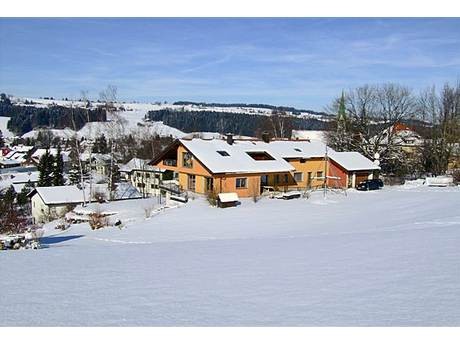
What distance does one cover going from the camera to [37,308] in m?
5.37

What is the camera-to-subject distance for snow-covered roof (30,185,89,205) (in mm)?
34453

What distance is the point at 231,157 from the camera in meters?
26.2

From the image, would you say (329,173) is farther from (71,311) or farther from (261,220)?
(71,311)

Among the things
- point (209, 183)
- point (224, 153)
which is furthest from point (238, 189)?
point (224, 153)

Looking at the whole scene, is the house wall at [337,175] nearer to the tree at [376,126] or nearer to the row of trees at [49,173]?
the tree at [376,126]

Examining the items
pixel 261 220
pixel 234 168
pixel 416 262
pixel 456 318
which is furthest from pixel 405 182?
pixel 456 318

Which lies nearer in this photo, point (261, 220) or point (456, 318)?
point (456, 318)

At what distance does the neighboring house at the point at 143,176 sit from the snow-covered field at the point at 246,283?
31041mm

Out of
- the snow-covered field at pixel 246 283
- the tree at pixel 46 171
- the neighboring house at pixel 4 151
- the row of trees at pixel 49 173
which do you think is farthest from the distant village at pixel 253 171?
the neighboring house at pixel 4 151

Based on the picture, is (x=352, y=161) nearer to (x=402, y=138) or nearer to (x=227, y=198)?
(x=402, y=138)

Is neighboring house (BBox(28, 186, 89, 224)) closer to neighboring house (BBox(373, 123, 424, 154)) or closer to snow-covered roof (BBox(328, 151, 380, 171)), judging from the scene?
snow-covered roof (BBox(328, 151, 380, 171))

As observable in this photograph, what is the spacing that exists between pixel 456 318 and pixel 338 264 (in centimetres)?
277

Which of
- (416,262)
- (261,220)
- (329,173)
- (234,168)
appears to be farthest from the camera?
(329,173)

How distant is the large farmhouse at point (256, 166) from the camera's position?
81.3ft
